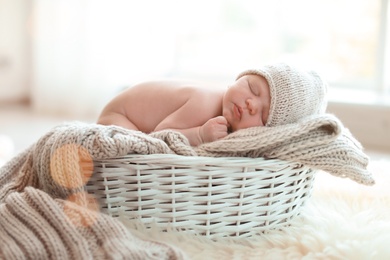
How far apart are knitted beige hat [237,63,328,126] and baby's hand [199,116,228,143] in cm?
Result: 10

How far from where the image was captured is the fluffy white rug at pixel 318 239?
119 cm

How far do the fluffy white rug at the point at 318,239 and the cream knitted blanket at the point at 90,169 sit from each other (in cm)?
10

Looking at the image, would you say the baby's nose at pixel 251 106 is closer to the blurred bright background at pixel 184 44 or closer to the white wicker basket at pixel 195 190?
the white wicker basket at pixel 195 190

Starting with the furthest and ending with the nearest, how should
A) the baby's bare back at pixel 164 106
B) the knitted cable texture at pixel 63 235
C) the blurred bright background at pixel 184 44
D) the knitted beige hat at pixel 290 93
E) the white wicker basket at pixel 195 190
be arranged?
the blurred bright background at pixel 184 44, the baby's bare back at pixel 164 106, the knitted beige hat at pixel 290 93, the white wicker basket at pixel 195 190, the knitted cable texture at pixel 63 235

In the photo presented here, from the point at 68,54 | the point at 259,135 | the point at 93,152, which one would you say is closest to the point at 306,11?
the point at 68,54

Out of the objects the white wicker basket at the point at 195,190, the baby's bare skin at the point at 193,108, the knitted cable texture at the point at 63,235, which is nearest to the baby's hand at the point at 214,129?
the baby's bare skin at the point at 193,108

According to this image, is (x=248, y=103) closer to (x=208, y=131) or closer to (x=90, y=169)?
(x=208, y=131)

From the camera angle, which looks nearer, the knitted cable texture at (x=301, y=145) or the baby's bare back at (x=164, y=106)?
the knitted cable texture at (x=301, y=145)

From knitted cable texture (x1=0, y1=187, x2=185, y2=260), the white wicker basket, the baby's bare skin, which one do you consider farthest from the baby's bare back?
knitted cable texture (x1=0, y1=187, x2=185, y2=260)

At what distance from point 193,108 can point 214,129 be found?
0.11m

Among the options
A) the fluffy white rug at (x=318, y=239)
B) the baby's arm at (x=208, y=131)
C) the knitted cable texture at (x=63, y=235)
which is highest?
the baby's arm at (x=208, y=131)

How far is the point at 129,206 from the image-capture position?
1.21 metres

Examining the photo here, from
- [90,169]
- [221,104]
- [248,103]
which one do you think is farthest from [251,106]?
[90,169]

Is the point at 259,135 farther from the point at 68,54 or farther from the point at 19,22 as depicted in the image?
the point at 19,22
